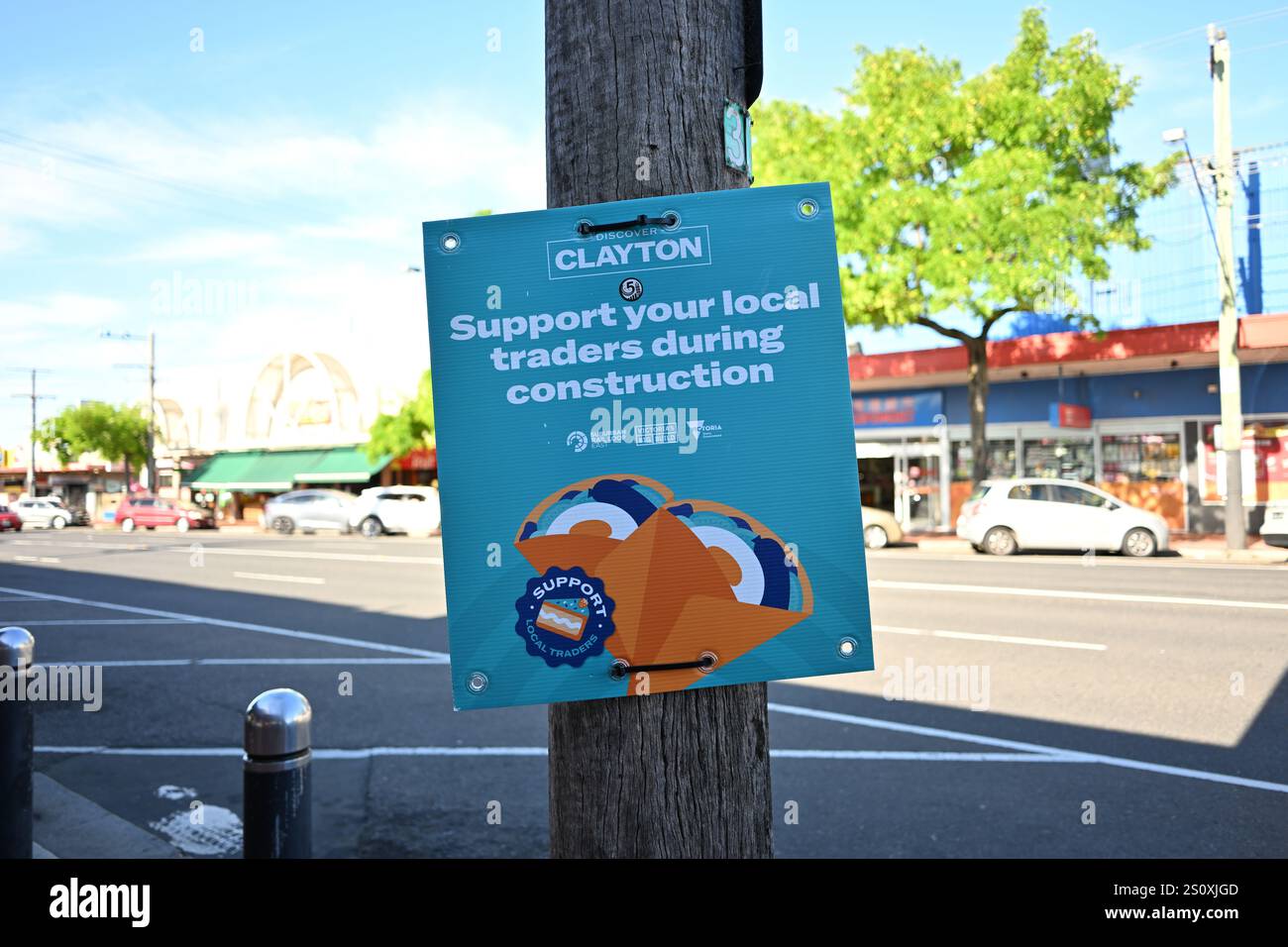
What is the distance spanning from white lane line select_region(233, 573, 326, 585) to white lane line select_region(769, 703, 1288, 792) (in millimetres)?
10432

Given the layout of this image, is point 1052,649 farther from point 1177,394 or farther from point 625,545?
point 1177,394

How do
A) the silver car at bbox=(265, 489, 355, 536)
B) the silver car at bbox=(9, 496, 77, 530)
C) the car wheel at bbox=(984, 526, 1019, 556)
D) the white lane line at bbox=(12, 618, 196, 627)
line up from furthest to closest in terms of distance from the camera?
the silver car at bbox=(9, 496, 77, 530), the silver car at bbox=(265, 489, 355, 536), the car wheel at bbox=(984, 526, 1019, 556), the white lane line at bbox=(12, 618, 196, 627)

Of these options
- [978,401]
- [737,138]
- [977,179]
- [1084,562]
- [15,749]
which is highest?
[977,179]

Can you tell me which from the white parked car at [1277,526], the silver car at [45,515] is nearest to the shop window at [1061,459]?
the white parked car at [1277,526]

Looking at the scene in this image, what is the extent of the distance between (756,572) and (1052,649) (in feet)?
24.3

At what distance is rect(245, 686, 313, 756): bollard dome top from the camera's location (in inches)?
92.0

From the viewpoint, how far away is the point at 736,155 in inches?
76.4

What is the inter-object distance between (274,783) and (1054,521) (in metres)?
17.8

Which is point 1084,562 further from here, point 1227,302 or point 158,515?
point 158,515

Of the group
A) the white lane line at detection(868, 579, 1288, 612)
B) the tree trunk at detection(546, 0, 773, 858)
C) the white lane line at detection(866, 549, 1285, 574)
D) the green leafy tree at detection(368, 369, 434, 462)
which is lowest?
the white lane line at detection(866, 549, 1285, 574)

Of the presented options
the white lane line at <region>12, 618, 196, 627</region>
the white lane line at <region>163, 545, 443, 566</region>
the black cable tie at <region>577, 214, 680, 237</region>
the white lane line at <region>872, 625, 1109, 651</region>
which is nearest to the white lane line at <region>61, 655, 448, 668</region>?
the white lane line at <region>12, 618, 196, 627</region>

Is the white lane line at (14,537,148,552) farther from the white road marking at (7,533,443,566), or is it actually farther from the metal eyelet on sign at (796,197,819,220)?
the metal eyelet on sign at (796,197,819,220)

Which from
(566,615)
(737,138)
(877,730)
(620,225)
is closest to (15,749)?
(566,615)

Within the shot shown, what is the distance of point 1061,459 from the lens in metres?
24.1
